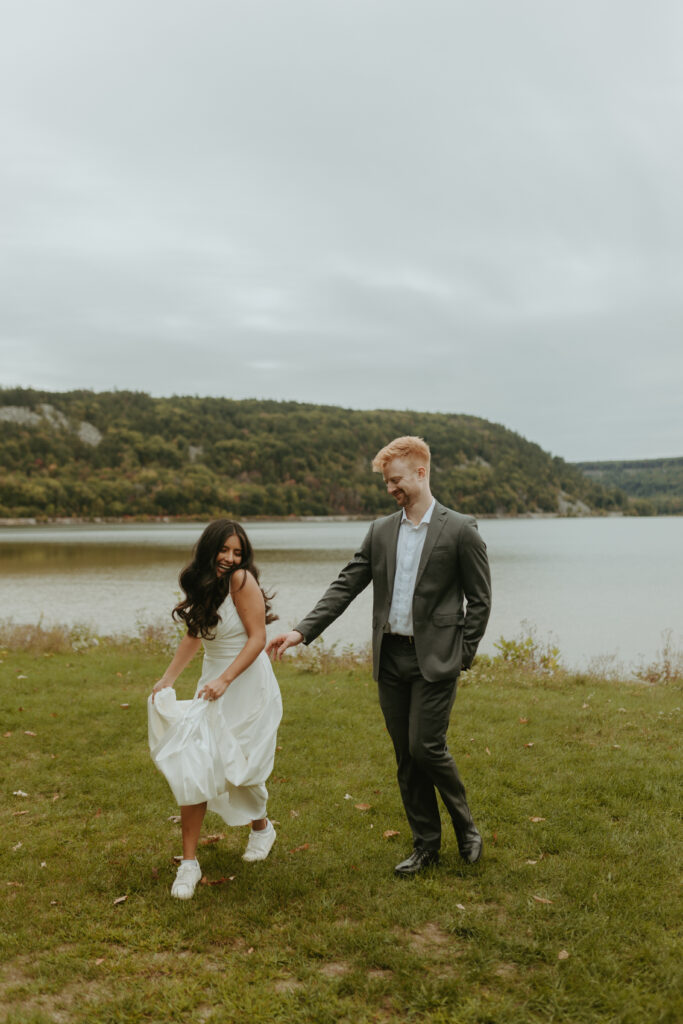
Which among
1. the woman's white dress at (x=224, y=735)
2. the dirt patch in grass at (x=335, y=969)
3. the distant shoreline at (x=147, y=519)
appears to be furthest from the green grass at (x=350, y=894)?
the distant shoreline at (x=147, y=519)

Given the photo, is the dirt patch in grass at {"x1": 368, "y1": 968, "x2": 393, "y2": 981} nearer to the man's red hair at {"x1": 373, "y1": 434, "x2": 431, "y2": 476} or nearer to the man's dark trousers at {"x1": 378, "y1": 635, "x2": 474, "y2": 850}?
the man's dark trousers at {"x1": 378, "y1": 635, "x2": 474, "y2": 850}

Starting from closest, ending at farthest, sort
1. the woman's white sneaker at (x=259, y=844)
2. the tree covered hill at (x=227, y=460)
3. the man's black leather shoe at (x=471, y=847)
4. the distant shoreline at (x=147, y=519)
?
1. the man's black leather shoe at (x=471, y=847)
2. the woman's white sneaker at (x=259, y=844)
3. the distant shoreline at (x=147, y=519)
4. the tree covered hill at (x=227, y=460)

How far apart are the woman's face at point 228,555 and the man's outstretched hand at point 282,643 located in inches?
20.5

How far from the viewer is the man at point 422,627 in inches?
174

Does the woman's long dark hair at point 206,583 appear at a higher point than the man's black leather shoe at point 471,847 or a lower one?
higher

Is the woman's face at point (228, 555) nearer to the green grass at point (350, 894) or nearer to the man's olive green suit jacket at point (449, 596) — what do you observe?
the man's olive green suit jacket at point (449, 596)

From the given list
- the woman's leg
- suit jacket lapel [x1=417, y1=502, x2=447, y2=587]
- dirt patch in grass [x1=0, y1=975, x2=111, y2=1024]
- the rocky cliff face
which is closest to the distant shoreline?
the rocky cliff face

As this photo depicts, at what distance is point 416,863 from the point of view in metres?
4.64

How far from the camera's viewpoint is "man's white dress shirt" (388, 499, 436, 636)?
454 centimetres

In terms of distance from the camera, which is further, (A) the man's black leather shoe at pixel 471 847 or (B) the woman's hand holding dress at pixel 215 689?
(A) the man's black leather shoe at pixel 471 847

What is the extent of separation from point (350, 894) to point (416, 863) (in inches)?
19.2

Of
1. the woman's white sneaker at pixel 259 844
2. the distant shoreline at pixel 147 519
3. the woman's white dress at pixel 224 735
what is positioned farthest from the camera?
the distant shoreline at pixel 147 519

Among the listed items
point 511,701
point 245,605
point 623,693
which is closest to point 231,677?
A: point 245,605

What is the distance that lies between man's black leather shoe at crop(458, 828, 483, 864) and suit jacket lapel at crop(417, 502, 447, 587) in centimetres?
169
